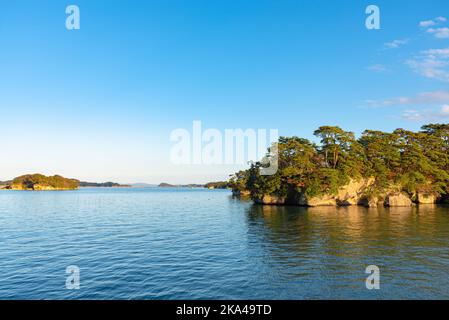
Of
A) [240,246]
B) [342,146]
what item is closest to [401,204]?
[342,146]

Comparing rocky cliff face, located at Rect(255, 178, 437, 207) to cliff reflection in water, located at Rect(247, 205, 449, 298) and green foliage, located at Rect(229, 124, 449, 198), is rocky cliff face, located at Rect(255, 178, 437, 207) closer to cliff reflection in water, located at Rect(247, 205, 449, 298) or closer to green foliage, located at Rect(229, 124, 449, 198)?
green foliage, located at Rect(229, 124, 449, 198)

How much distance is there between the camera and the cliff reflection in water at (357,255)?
1766cm

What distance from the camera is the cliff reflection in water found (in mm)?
17664

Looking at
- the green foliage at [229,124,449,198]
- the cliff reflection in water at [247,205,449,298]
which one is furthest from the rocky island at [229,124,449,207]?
the cliff reflection in water at [247,205,449,298]

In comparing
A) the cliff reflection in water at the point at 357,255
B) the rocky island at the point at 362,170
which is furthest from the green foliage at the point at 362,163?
the cliff reflection in water at the point at 357,255

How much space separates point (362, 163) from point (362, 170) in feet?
5.60

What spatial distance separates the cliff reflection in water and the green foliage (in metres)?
27.2

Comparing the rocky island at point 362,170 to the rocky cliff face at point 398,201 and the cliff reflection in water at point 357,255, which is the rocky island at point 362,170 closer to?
the rocky cliff face at point 398,201

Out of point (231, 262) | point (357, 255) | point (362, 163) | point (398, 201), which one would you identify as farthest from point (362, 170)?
point (231, 262)

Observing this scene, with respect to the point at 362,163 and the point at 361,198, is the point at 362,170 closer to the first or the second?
the point at 362,163

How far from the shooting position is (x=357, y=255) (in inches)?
978

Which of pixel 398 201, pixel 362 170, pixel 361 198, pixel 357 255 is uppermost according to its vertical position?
pixel 362 170

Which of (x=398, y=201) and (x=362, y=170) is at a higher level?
(x=362, y=170)

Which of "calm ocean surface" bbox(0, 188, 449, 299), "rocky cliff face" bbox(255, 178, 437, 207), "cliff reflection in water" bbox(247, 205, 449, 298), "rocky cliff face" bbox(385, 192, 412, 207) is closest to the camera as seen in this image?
"calm ocean surface" bbox(0, 188, 449, 299)
